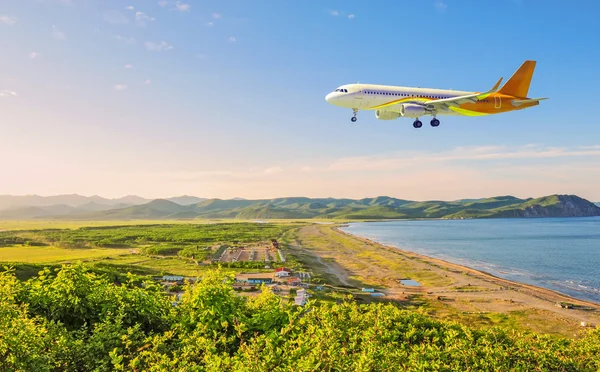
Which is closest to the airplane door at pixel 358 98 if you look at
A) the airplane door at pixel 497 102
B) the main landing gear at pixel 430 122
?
the main landing gear at pixel 430 122

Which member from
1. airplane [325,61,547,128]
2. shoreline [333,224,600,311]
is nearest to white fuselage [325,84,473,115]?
airplane [325,61,547,128]

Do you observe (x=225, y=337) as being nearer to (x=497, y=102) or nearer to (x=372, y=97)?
(x=372, y=97)

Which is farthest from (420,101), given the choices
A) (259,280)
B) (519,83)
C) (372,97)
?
(259,280)

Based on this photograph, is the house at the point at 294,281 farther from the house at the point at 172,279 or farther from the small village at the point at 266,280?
the house at the point at 172,279

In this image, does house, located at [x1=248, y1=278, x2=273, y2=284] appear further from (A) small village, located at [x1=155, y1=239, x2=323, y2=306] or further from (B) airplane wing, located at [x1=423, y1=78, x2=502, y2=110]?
(B) airplane wing, located at [x1=423, y1=78, x2=502, y2=110]

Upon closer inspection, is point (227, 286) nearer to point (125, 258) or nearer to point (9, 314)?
point (9, 314)

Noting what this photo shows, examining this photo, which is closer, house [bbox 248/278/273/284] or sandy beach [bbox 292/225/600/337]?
sandy beach [bbox 292/225/600/337]

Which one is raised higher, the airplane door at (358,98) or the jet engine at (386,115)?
the airplane door at (358,98)
